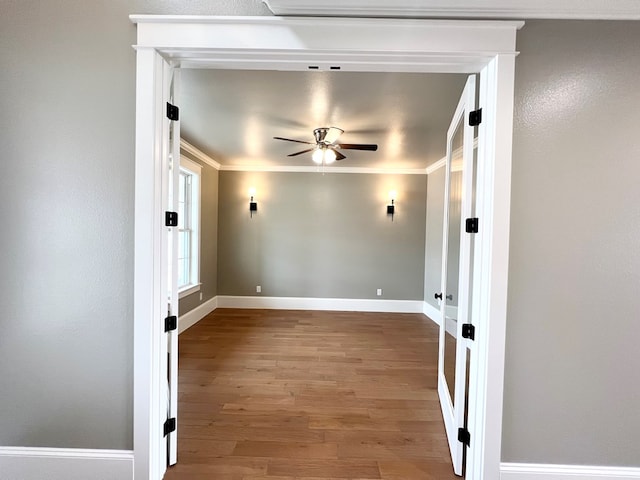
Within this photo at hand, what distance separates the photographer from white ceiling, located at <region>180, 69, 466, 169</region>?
225 centimetres

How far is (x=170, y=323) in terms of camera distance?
1597 mm

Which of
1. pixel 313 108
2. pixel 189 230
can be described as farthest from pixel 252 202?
pixel 313 108

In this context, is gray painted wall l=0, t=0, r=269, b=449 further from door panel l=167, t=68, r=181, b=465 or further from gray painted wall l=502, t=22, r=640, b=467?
gray painted wall l=502, t=22, r=640, b=467

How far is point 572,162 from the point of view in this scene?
147 centimetres

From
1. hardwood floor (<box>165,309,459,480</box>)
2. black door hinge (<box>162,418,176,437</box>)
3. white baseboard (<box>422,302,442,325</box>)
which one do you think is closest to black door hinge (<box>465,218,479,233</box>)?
hardwood floor (<box>165,309,459,480</box>)

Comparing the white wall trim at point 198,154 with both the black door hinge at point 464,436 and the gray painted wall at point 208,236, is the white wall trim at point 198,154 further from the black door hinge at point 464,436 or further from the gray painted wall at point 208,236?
the black door hinge at point 464,436

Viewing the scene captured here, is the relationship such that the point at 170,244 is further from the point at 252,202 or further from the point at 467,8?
the point at 252,202

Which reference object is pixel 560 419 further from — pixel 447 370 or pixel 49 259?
pixel 49 259

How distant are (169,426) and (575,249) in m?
2.37

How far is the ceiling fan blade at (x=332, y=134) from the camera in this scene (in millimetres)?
3225

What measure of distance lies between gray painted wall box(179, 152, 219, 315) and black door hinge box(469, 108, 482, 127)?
3.93 metres

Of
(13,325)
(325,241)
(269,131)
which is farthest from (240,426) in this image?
(325,241)

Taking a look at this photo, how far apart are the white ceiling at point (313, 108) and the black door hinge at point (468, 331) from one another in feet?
5.79

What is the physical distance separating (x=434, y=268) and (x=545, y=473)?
3682mm
